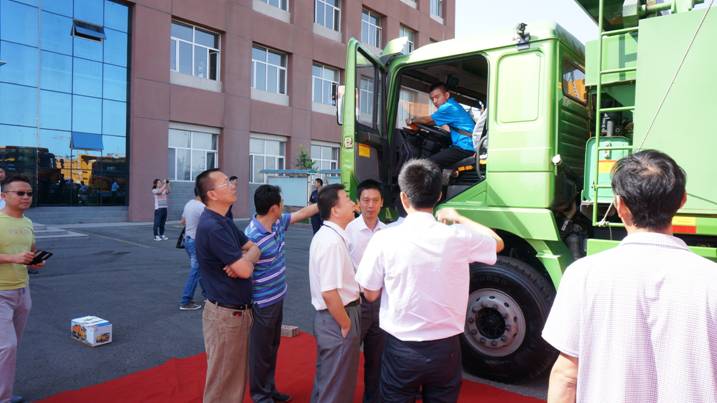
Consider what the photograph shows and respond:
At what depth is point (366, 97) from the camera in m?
4.40

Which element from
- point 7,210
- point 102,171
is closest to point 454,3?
point 102,171

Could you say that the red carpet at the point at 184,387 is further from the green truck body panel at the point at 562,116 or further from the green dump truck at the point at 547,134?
the green truck body panel at the point at 562,116

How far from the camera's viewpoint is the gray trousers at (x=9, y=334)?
9.69ft

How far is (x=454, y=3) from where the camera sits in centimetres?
3080

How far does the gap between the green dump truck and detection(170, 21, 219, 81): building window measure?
16029mm

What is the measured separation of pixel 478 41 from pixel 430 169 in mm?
2121

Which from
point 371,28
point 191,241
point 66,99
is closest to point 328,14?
point 371,28

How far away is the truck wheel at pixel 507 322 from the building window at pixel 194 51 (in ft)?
56.9

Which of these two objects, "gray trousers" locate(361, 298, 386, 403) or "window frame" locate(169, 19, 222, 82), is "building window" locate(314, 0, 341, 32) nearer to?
"window frame" locate(169, 19, 222, 82)

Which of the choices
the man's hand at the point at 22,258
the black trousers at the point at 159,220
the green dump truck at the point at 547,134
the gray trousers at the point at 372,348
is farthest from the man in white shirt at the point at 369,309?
the black trousers at the point at 159,220

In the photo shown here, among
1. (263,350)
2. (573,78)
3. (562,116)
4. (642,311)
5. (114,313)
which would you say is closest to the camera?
(642,311)

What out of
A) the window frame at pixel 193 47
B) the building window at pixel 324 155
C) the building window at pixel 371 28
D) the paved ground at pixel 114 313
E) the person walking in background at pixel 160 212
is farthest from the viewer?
the building window at pixel 371 28

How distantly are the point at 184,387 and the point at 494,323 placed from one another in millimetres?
2434

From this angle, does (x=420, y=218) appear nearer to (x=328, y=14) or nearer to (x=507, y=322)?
(x=507, y=322)
